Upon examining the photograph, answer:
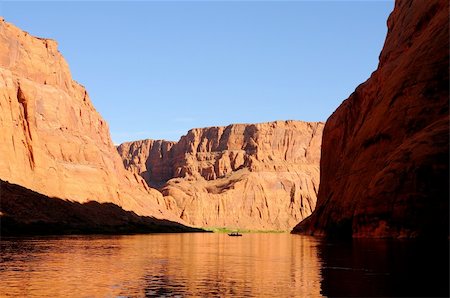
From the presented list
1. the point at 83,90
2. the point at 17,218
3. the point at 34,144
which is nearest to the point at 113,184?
the point at 34,144

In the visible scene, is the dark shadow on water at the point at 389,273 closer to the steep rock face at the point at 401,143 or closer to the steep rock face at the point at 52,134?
the steep rock face at the point at 401,143

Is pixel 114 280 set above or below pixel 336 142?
below

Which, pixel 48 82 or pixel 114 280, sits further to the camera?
pixel 48 82

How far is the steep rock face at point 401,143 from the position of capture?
179ft

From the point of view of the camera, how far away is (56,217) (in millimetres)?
98875

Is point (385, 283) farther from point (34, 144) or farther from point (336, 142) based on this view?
point (34, 144)

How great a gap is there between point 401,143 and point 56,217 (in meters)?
59.6

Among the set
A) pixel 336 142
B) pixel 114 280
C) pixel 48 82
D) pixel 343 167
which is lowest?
pixel 114 280

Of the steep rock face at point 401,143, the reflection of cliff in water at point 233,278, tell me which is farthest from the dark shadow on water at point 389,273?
the steep rock face at point 401,143

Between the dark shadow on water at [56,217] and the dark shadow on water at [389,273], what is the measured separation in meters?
59.2

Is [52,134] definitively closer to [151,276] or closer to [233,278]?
[151,276]

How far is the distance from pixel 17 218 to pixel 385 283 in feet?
241

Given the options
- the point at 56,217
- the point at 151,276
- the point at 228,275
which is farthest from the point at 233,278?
the point at 56,217

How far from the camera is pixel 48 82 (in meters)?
138
